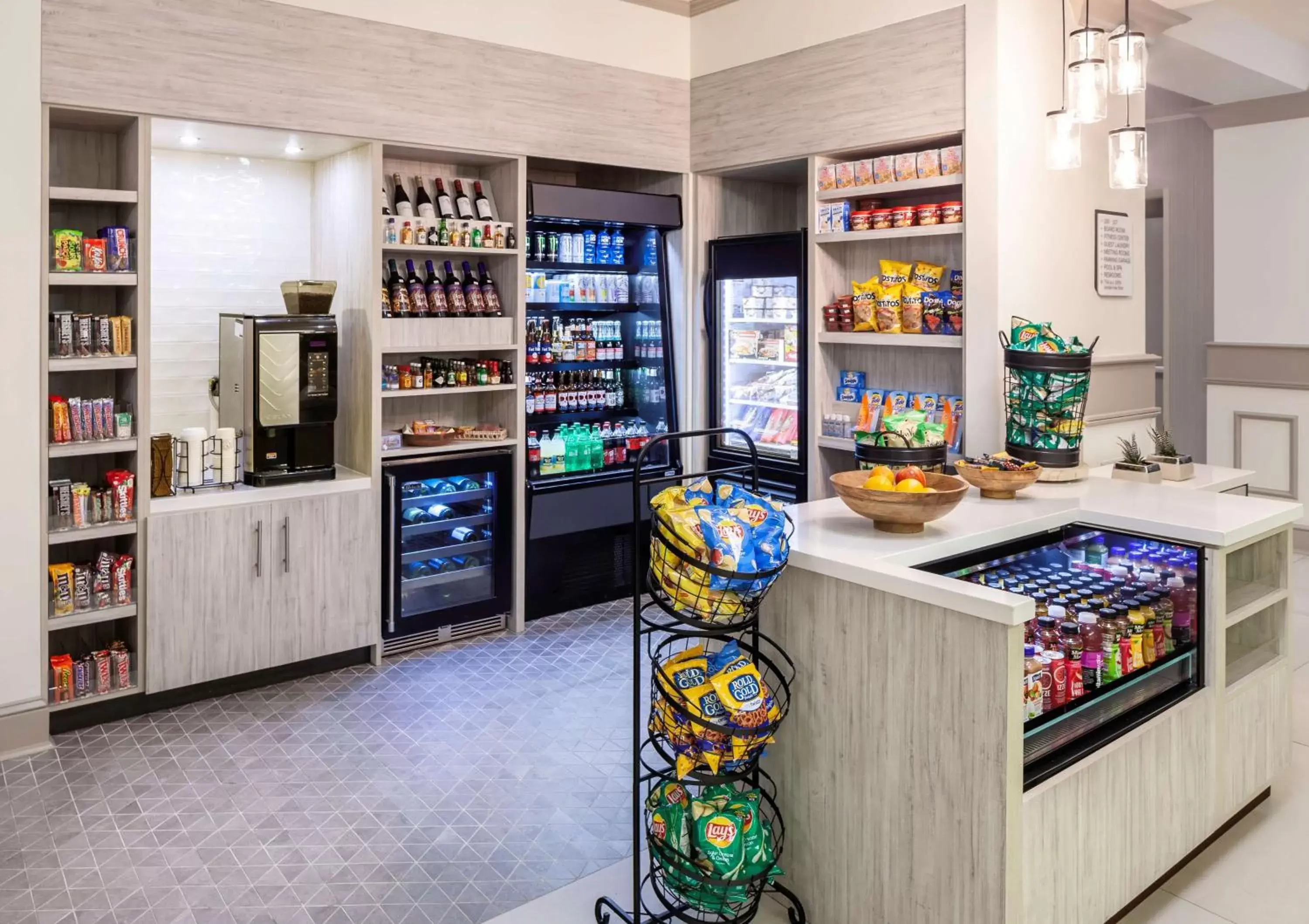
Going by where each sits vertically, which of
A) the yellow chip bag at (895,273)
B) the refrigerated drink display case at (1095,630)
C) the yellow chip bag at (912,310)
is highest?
the yellow chip bag at (895,273)

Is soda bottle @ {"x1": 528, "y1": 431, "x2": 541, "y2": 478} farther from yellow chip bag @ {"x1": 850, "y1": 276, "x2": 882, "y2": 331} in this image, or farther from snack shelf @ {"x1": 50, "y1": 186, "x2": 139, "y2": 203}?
snack shelf @ {"x1": 50, "y1": 186, "x2": 139, "y2": 203}

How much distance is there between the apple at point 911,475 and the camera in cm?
271

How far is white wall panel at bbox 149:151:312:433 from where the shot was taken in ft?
14.7

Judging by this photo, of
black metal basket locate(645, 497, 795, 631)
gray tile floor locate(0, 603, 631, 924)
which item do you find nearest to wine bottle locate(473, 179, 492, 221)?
gray tile floor locate(0, 603, 631, 924)

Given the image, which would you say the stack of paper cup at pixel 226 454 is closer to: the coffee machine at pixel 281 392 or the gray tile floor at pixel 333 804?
the coffee machine at pixel 281 392

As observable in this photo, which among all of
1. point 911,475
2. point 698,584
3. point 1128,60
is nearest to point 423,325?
point 911,475

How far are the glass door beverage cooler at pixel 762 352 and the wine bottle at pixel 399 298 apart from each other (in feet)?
5.65

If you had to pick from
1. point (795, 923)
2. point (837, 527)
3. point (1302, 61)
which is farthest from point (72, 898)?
point (1302, 61)

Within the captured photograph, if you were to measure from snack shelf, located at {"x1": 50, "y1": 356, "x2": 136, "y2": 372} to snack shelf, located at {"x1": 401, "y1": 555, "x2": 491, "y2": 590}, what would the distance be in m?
1.55

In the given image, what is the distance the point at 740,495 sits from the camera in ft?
8.00

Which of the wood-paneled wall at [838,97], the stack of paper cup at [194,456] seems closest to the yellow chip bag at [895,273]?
the wood-paneled wall at [838,97]

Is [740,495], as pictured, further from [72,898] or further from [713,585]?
[72,898]

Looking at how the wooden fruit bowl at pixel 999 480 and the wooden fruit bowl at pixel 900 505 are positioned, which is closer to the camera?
the wooden fruit bowl at pixel 900 505

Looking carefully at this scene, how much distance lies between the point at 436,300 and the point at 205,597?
5.75 ft
